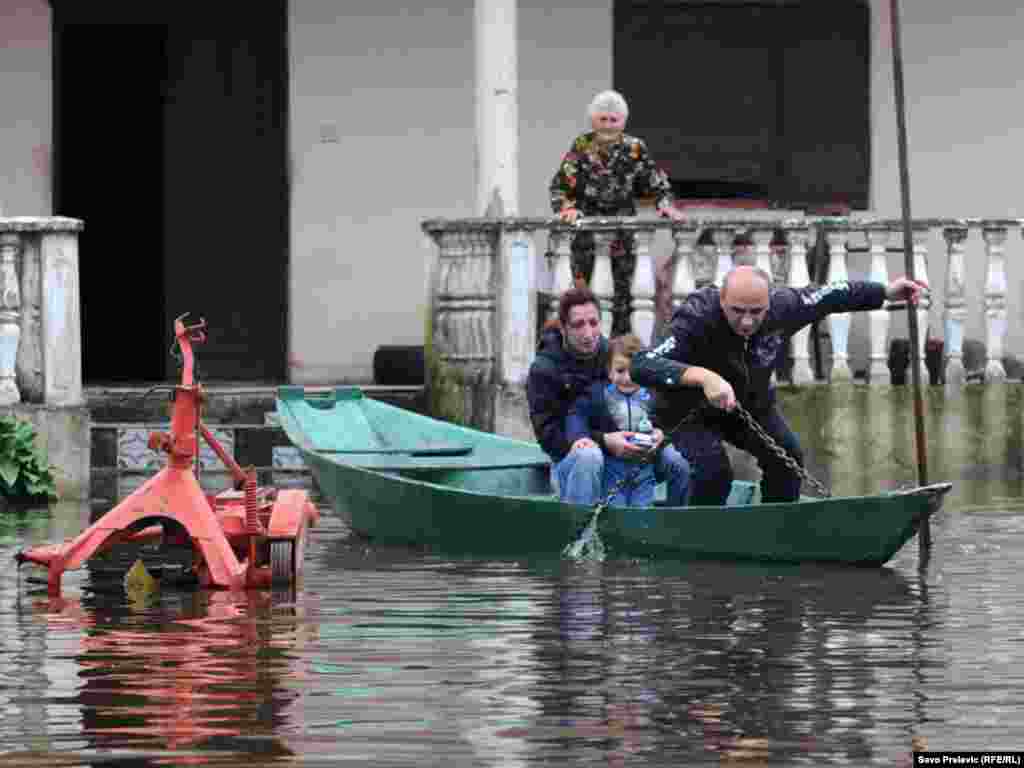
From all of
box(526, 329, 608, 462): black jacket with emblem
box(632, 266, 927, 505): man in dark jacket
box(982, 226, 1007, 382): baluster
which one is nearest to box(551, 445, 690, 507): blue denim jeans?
box(526, 329, 608, 462): black jacket with emblem

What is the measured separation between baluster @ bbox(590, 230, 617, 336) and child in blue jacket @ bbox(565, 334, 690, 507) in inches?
122

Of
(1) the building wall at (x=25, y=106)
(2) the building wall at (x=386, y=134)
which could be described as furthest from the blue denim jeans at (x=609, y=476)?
(1) the building wall at (x=25, y=106)

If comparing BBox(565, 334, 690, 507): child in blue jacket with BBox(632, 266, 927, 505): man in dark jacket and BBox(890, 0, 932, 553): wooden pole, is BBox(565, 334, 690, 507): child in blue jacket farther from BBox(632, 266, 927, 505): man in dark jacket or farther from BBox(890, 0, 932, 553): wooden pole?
BBox(890, 0, 932, 553): wooden pole

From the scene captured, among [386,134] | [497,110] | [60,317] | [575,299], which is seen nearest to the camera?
[575,299]

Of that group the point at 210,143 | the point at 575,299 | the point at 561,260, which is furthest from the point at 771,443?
the point at 210,143

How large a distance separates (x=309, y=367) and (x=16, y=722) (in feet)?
37.7

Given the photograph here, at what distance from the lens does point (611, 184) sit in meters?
16.9

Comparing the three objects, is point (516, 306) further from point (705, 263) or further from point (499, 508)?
point (499, 508)

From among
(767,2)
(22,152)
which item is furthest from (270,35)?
(767,2)

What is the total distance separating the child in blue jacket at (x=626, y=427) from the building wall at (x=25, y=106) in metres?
6.61

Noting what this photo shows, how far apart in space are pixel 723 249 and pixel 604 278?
29.3 inches

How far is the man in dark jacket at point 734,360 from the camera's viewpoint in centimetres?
1226

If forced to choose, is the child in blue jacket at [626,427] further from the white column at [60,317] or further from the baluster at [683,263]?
the white column at [60,317]

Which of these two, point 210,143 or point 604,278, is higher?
point 210,143
